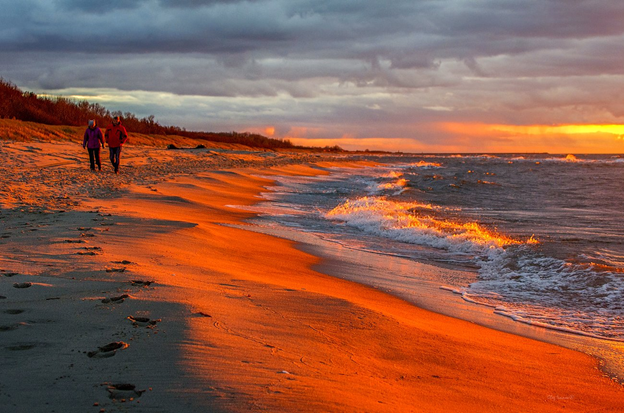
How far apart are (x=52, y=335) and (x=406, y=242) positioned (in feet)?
27.1

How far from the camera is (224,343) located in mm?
3535

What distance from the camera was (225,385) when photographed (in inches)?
115

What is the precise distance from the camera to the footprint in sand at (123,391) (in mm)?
2723

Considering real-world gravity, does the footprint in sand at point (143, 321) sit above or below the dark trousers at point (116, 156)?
below

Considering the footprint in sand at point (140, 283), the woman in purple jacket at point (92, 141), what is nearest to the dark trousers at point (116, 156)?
the woman in purple jacket at point (92, 141)

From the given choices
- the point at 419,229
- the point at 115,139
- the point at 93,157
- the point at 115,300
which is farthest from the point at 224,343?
the point at 93,157

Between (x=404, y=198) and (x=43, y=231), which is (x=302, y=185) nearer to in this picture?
(x=404, y=198)

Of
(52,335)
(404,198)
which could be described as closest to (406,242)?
(52,335)

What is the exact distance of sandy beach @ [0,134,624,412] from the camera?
9.43 ft

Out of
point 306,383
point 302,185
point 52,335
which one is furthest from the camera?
point 302,185

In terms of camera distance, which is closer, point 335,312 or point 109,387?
point 109,387

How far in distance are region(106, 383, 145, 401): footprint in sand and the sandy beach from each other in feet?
0.03

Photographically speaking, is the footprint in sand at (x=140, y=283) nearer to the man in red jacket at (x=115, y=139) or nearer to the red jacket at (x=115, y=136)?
the man in red jacket at (x=115, y=139)

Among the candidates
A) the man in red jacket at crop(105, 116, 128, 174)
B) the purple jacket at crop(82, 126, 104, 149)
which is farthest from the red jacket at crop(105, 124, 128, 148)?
the purple jacket at crop(82, 126, 104, 149)
